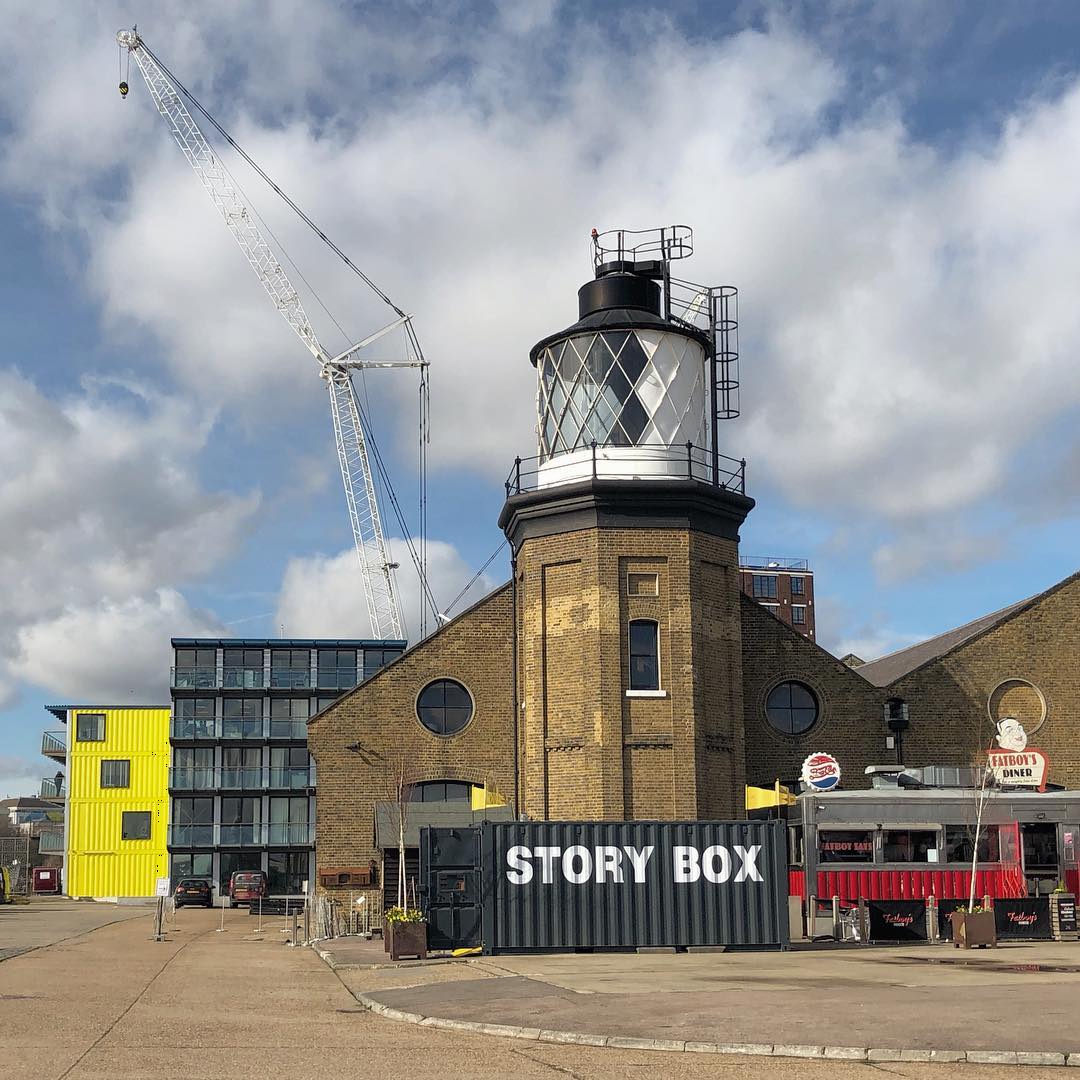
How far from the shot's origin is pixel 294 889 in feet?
270

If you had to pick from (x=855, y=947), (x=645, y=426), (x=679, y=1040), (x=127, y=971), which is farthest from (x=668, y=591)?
(x=679, y=1040)

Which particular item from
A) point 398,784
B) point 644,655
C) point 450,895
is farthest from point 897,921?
point 398,784

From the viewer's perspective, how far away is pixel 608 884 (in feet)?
95.1

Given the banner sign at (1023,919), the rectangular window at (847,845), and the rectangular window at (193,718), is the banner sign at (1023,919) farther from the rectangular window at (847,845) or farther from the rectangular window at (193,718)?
the rectangular window at (193,718)

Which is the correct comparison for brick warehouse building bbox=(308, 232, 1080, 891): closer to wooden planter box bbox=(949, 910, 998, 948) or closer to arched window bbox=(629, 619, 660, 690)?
arched window bbox=(629, 619, 660, 690)

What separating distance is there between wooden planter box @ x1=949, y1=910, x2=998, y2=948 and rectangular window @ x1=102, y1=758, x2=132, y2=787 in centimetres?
7201

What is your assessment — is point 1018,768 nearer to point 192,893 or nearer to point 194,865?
point 192,893

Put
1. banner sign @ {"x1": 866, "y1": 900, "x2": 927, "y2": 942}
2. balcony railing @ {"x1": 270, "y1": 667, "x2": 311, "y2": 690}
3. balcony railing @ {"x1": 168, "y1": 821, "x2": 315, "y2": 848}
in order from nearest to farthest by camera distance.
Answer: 1. banner sign @ {"x1": 866, "y1": 900, "x2": 927, "y2": 942}
2. balcony railing @ {"x1": 168, "y1": 821, "x2": 315, "y2": 848}
3. balcony railing @ {"x1": 270, "y1": 667, "x2": 311, "y2": 690}

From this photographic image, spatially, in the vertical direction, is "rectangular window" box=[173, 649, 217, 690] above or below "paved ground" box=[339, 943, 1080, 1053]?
above

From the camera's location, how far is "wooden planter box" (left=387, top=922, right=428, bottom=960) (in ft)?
90.0

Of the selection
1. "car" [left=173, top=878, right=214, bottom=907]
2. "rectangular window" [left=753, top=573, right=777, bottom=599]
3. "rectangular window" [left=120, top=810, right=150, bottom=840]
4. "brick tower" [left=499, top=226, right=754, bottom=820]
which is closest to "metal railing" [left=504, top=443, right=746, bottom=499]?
"brick tower" [left=499, top=226, right=754, bottom=820]

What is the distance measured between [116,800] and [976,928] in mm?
72295

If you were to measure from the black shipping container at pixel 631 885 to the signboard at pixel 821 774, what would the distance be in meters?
Answer: 4.45

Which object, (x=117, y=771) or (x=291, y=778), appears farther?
(x=117, y=771)
